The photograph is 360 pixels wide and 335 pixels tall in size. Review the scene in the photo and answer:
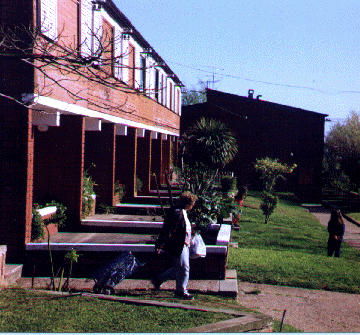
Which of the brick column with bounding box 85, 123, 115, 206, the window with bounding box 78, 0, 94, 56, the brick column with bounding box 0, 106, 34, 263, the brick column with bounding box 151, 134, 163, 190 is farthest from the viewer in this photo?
the brick column with bounding box 151, 134, 163, 190

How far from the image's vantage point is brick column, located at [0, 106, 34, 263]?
8312 millimetres

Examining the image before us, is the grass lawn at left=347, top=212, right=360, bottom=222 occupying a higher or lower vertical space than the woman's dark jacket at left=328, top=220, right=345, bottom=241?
lower

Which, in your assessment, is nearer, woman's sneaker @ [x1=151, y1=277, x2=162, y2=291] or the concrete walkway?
woman's sneaker @ [x1=151, y1=277, x2=162, y2=291]

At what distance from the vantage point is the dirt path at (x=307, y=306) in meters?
7.26

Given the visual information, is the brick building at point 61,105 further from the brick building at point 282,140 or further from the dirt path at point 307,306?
the brick building at point 282,140

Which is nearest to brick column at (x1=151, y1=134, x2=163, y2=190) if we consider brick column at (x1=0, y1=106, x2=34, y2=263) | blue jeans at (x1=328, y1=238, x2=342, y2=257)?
blue jeans at (x1=328, y1=238, x2=342, y2=257)

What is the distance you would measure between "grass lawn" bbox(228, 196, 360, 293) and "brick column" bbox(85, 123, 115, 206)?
3.75 m

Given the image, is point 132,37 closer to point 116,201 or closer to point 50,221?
point 116,201

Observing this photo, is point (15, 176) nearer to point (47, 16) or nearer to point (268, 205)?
point (47, 16)

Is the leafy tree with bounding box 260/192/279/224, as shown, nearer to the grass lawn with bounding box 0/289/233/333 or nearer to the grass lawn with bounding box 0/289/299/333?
the grass lawn with bounding box 0/289/299/333

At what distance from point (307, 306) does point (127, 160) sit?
9.45 m

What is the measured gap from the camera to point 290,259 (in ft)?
37.7

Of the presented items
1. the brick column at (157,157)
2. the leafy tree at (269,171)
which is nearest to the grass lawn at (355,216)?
the leafy tree at (269,171)

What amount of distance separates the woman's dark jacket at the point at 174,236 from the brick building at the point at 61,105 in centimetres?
176
